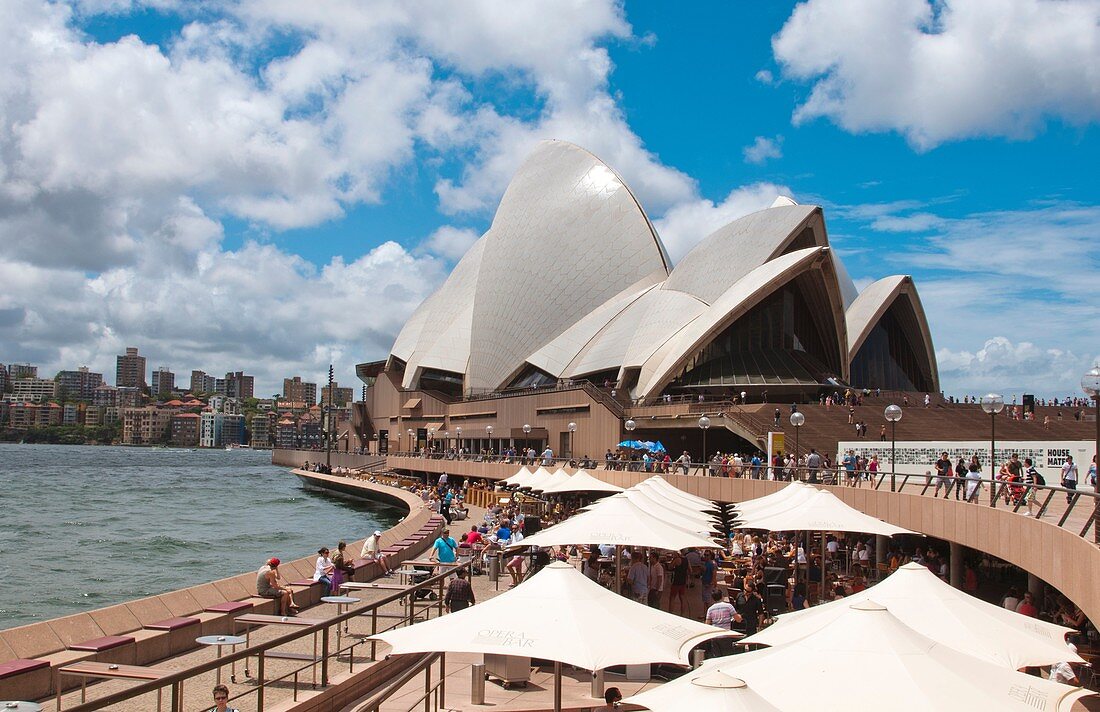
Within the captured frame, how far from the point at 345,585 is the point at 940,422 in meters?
26.3

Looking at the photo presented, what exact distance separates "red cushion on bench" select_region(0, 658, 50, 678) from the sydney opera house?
28.7m

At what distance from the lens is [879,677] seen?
5.28 metres

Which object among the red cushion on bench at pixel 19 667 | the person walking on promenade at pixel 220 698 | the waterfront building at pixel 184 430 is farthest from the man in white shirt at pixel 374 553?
the waterfront building at pixel 184 430

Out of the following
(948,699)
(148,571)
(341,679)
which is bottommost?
(148,571)

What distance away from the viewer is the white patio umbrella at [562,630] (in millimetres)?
6344

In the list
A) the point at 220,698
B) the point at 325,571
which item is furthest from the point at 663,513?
the point at 220,698

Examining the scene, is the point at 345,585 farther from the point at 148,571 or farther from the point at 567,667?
the point at 148,571

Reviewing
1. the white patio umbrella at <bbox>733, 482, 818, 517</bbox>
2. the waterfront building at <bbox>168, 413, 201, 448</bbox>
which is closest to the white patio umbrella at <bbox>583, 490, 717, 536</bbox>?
the white patio umbrella at <bbox>733, 482, 818, 517</bbox>

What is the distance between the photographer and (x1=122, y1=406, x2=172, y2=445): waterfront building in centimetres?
19225

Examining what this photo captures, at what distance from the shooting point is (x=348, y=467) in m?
69.9

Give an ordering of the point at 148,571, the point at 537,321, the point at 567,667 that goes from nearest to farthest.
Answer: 1. the point at 567,667
2. the point at 148,571
3. the point at 537,321

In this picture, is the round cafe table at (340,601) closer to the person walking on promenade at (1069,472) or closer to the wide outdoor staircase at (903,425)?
the person walking on promenade at (1069,472)

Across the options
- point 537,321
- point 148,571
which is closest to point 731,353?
point 537,321

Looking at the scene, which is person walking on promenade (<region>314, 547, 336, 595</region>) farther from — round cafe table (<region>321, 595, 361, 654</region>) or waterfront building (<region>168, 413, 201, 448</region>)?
waterfront building (<region>168, 413, 201, 448</region>)
